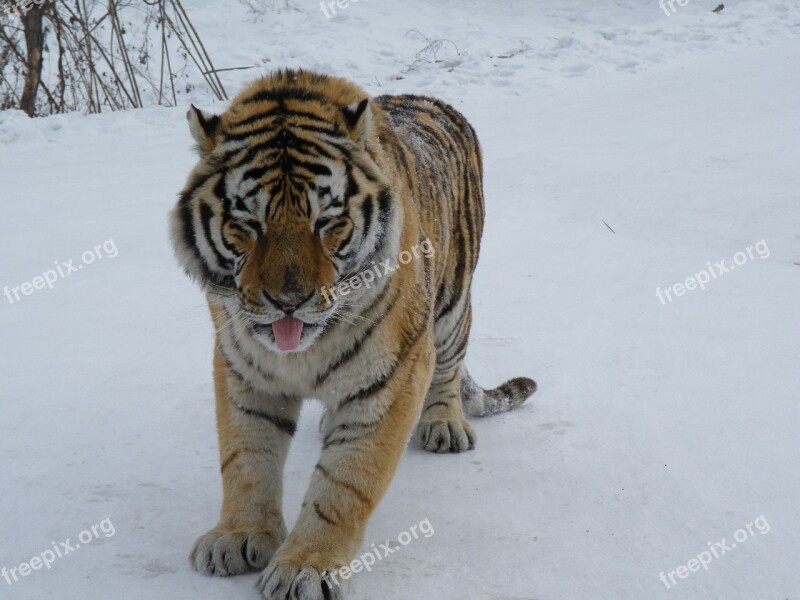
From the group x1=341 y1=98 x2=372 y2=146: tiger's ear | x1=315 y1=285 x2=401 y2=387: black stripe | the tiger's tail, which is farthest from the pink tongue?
the tiger's tail

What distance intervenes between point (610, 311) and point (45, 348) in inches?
122

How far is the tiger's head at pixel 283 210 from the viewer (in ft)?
7.74

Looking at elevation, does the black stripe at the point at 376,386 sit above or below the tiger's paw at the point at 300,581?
above

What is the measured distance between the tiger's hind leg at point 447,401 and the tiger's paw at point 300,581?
4.32 ft

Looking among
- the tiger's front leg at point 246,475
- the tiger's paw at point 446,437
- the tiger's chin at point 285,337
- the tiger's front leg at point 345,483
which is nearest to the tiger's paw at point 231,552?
the tiger's front leg at point 246,475

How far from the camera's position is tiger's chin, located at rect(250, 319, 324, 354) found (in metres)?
2.44

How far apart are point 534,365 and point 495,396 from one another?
0.57m

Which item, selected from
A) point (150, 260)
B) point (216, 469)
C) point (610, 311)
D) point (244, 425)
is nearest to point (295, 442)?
point (216, 469)

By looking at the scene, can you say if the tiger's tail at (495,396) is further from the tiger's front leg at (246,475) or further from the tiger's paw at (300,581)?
the tiger's paw at (300,581)

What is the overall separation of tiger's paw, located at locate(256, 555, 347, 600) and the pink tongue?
22.3 inches

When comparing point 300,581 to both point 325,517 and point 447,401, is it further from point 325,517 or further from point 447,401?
point 447,401

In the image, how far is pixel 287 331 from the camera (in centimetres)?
243

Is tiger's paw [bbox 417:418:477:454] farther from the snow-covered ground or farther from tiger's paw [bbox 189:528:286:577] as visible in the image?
tiger's paw [bbox 189:528:286:577]

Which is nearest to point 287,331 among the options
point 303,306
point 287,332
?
point 287,332
